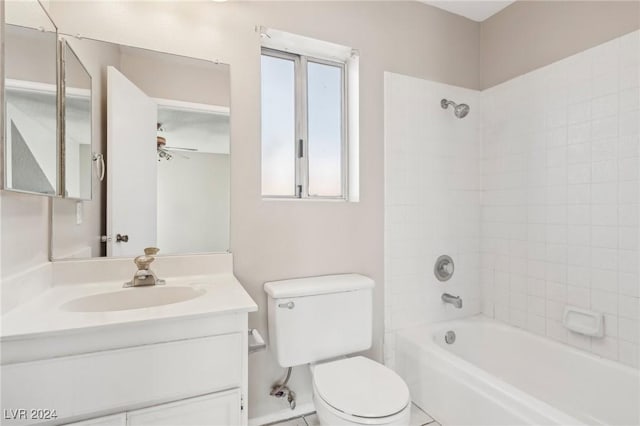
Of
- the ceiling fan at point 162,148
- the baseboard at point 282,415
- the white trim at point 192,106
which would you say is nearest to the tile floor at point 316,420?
the baseboard at point 282,415

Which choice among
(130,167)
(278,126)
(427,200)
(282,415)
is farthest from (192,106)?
(282,415)

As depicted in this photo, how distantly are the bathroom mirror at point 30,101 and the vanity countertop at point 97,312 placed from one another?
1.25 feet

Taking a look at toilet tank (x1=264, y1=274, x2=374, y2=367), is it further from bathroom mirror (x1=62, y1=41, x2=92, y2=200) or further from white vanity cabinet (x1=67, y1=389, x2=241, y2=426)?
bathroom mirror (x1=62, y1=41, x2=92, y2=200)

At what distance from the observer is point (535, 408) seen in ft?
4.09

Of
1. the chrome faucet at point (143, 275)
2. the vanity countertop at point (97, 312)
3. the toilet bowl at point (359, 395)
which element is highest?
the chrome faucet at point (143, 275)

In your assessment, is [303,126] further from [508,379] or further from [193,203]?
[508,379]

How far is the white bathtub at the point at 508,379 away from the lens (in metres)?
1.38

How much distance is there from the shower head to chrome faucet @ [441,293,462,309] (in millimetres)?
1130

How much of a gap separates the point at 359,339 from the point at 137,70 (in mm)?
1647

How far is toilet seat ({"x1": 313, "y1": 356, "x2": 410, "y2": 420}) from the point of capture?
1.22 m

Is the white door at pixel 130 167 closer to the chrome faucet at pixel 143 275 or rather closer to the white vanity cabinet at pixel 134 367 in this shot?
the chrome faucet at pixel 143 275

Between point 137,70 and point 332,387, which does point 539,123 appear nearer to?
point 332,387

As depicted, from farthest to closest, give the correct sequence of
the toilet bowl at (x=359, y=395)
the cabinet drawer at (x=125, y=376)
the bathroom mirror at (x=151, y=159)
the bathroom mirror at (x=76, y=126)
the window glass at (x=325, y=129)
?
the window glass at (x=325, y=129)
the bathroom mirror at (x=151, y=159)
the bathroom mirror at (x=76, y=126)
the toilet bowl at (x=359, y=395)
the cabinet drawer at (x=125, y=376)

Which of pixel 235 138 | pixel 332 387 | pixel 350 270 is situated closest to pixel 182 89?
pixel 235 138
